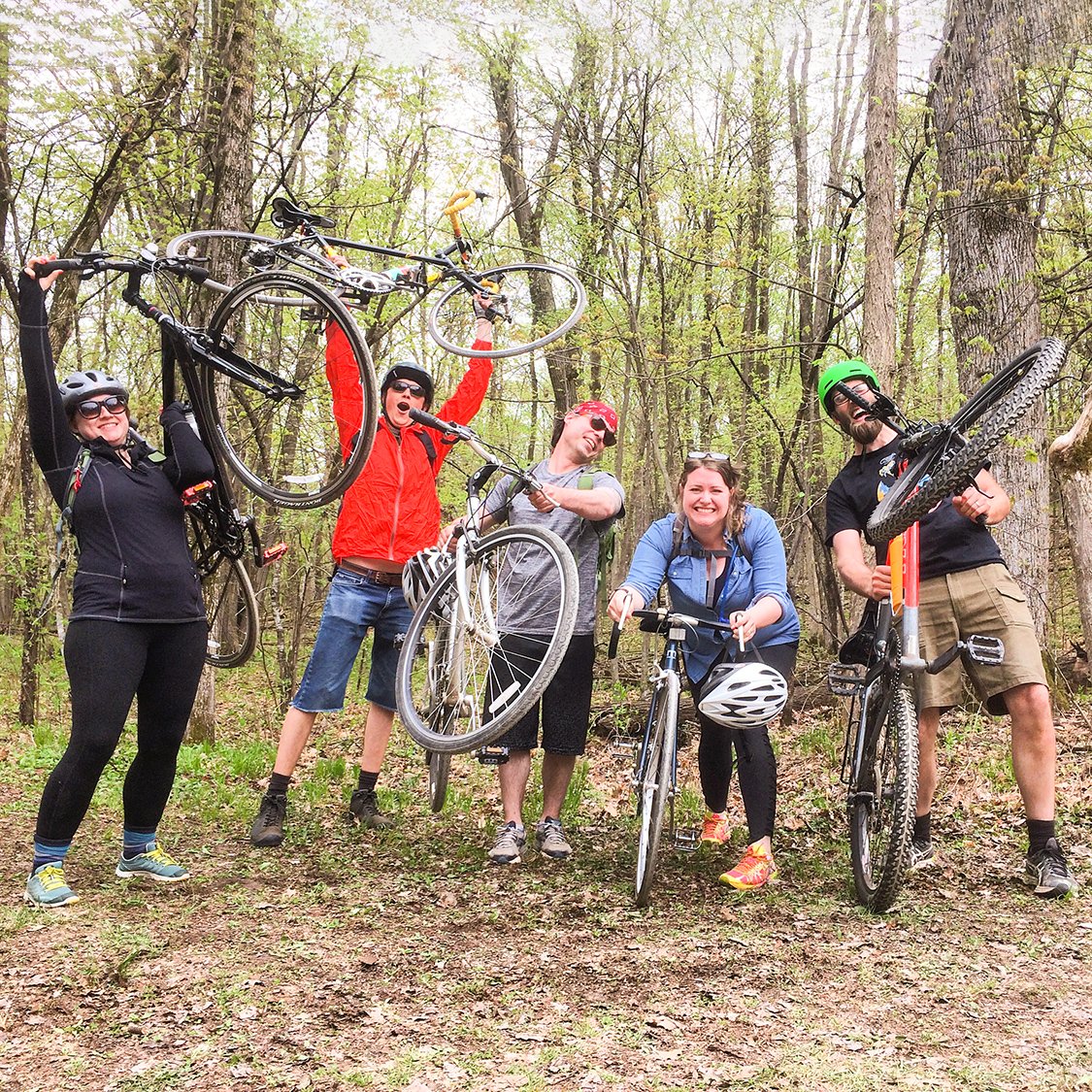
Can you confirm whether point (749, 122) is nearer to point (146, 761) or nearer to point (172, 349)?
point (172, 349)

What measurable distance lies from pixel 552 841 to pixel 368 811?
3.59 feet

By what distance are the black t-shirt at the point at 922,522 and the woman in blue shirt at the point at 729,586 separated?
300mm

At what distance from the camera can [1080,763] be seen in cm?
577

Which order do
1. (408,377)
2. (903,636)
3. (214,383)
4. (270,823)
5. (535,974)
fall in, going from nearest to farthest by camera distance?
1. (535,974)
2. (903,636)
3. (214,383)
4. (408,377)
5. (270,823)

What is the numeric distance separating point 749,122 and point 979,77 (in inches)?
219

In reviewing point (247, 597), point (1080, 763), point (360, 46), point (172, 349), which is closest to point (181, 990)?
point (247, 597)

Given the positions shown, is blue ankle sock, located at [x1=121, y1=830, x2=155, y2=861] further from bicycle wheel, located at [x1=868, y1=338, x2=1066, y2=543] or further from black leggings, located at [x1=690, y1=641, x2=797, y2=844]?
bicycle wheel, located at [x1=868, y1=338, x2=1066, y2=543]

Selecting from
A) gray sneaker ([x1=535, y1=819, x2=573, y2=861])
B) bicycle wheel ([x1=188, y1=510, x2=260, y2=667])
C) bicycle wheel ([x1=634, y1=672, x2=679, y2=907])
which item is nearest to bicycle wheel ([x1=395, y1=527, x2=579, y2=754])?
bicycle wheel ([x1=634, y1=672, x2=679, y2=907])

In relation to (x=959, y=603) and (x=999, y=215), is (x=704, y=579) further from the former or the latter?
(x=999, y=215)

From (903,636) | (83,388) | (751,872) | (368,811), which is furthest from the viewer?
(368,811)

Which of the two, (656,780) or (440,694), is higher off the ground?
(440,694)

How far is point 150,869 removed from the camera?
392 cm

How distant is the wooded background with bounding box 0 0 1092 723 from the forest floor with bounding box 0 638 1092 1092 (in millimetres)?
2464

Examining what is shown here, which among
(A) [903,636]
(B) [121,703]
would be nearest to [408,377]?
(B) [121,703]
